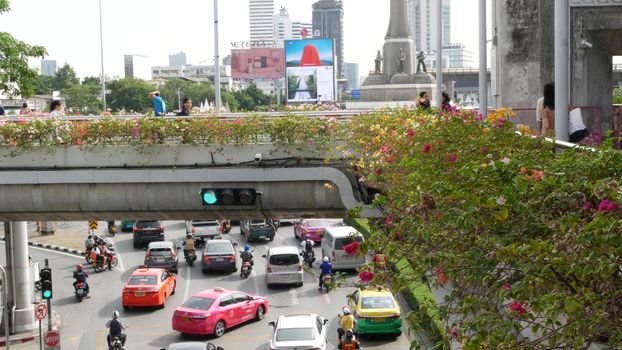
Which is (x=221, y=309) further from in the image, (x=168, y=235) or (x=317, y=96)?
(x=317, y=96)

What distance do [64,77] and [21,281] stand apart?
11863 cm

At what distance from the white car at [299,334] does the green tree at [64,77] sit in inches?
4555

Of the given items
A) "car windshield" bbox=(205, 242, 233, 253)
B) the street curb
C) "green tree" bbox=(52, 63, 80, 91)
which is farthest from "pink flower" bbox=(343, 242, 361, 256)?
"green tree" bbox=(52, 63, 80, 91)

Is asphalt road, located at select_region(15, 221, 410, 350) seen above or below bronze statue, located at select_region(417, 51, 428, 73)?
below

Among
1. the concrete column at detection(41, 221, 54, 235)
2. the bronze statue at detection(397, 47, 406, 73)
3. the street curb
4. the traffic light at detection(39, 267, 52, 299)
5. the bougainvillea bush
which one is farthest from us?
the bronze statue at detection(397, 47, 406, 73)

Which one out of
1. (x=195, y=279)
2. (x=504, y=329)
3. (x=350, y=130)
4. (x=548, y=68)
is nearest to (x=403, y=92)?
(x=195, y=279)

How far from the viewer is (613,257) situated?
441cm

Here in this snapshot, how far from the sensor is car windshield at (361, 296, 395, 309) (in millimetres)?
23766

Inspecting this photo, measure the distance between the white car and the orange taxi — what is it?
22.5 feet

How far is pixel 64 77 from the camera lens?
451 feet

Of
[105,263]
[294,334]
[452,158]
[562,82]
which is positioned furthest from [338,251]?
[452,158]

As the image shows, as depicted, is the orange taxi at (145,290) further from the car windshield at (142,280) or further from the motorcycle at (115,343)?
the motorcycle at (115,343)

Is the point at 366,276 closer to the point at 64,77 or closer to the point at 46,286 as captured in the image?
the point at 46,286

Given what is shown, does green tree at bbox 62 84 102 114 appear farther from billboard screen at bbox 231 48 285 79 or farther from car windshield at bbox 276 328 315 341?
car windshield at bbox 276 328 315 341
